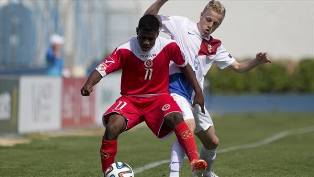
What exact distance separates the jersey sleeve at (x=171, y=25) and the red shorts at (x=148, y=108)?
2.77 ft

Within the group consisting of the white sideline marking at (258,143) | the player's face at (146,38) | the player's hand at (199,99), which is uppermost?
the player's face at (146,38)

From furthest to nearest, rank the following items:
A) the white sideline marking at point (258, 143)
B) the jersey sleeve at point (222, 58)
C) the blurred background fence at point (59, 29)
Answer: the blurred background fence at point (59, 29), the white sideline marking at point (258, 143), the jersey sleeve at point (222, 58)

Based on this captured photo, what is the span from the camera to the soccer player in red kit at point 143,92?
936cm

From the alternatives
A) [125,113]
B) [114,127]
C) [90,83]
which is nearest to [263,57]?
[125,113]

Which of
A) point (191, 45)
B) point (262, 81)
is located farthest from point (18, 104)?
point (262, 81)

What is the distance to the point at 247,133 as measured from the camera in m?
21.8

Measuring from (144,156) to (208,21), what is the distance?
4474 mm

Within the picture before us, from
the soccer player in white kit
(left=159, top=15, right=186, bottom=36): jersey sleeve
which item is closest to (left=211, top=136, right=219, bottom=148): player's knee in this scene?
the soccer player in white kit

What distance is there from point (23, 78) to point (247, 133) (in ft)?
19.2

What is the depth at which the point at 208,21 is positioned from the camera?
9992mm

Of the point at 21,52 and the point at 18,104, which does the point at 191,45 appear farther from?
the point at 21,52

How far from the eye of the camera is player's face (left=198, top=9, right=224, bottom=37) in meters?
9.95

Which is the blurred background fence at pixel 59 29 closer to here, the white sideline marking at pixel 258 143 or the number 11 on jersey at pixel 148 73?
the white sideline marking at pixel 258 143

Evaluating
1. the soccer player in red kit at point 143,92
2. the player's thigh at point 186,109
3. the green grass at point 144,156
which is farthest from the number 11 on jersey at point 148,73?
the green grass at point 144,156
